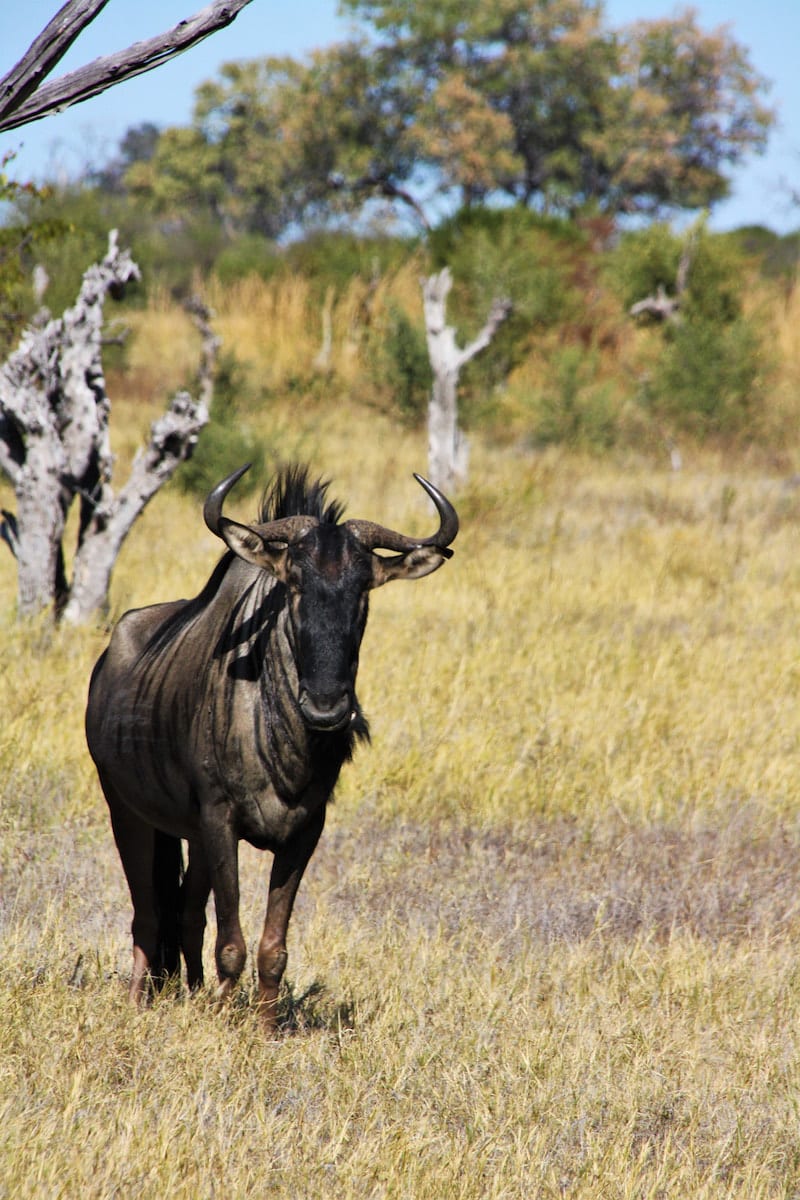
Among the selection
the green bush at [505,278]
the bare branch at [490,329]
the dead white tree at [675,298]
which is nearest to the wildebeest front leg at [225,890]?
the bare branch at [490,329]

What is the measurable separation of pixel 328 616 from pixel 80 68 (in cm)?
174

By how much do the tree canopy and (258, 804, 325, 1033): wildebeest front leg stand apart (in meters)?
42.6

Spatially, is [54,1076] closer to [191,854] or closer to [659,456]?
[191,854]

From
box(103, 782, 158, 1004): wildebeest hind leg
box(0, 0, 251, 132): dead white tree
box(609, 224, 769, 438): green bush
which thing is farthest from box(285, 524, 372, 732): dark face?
box(609, 224, 769, 438): green bush

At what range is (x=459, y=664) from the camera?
8.73 meters

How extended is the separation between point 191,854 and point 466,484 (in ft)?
33.7

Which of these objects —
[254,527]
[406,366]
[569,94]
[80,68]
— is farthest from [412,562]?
[569,94]

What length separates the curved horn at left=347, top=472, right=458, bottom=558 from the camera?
13.2 ft

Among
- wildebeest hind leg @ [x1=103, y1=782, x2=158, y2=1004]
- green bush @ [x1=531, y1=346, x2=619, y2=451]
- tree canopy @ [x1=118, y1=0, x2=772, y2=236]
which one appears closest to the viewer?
wildebeest hind leg @ [x1=103, y1=782, x2=158, y2=1004]

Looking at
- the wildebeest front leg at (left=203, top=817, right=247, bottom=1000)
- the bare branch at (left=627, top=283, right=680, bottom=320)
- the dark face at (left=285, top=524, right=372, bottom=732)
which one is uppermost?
the bare branch at (left=627, top=283, right=680, bottom=320)

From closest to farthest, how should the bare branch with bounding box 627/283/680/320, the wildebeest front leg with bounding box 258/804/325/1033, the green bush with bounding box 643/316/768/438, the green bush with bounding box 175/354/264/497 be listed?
the wildebeest front leg with bounding box 258/804/325/1033 < the green bush with bounding box 175/354/264/497 < the green bush with bounding box 643/316/768/438 < the bare branch with bounding box 627/283/680/320

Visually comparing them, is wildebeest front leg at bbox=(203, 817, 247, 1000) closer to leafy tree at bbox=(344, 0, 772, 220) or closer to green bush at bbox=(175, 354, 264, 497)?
green bush at bbox=(175, 354, 264, 497)

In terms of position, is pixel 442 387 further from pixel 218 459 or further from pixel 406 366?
pixel 406 366

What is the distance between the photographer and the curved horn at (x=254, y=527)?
3863mm
